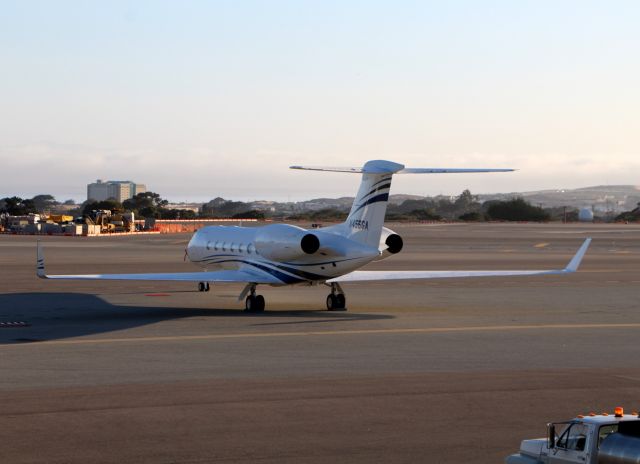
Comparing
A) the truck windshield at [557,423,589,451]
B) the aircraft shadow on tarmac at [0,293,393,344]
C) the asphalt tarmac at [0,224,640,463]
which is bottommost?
the asphalt tarmac at [0,224,640,463]

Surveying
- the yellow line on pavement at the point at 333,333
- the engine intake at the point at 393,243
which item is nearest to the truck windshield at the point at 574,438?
the yellow line on pavement at the point at 333,333

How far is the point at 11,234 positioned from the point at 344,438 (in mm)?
104265

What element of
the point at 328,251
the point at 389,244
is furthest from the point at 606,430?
the point at 389,244

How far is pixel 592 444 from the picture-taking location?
36.1ft

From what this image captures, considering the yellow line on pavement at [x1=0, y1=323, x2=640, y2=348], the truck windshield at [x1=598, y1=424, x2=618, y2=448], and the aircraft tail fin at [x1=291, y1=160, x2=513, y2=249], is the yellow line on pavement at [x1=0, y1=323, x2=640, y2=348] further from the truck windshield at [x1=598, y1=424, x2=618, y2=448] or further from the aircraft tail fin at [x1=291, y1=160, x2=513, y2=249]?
the truck windshield at [x1=598, y1=424, x2=618, y2=448]

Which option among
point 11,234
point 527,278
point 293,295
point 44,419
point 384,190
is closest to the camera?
point 44,419

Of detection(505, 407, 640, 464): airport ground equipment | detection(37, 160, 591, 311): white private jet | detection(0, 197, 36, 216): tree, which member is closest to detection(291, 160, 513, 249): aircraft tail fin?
detection(37, 160, 591, 311): white private jet

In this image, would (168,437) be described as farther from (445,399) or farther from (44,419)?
(445,399)

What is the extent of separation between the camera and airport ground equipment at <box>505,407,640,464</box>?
418 inches

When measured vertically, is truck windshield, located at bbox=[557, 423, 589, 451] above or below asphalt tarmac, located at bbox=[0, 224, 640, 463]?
above

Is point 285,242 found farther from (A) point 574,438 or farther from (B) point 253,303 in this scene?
(A) point 574,438

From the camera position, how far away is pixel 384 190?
30.8 meters

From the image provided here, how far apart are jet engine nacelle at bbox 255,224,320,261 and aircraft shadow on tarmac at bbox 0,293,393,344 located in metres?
1.97

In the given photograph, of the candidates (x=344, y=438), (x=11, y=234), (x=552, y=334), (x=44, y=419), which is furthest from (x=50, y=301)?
(x=11, y=234)
